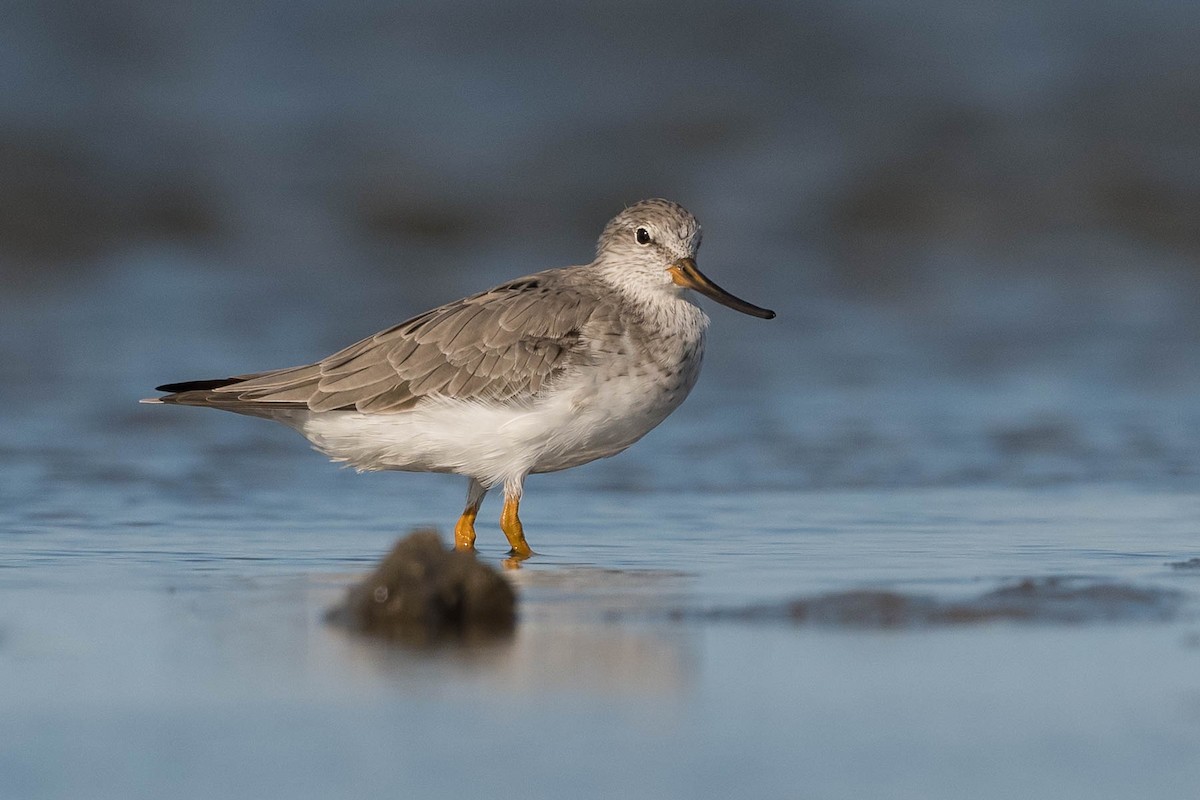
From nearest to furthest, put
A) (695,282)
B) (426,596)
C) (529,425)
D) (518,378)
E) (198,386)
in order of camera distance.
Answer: (426,596), (529,425), (518,378), (695,282), (198,386)

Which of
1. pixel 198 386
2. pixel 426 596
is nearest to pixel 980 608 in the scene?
pixel 426 596

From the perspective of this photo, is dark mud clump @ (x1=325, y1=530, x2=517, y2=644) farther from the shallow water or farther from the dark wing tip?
the dark wing tip

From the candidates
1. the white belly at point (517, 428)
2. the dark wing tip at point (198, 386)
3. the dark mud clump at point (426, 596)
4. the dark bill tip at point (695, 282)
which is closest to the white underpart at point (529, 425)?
the white belly at point (517, 428)

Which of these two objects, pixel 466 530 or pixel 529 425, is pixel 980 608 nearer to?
pixel 529 425

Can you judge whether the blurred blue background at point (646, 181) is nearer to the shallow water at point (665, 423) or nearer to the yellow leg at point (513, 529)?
the shallow water at point (665, 423)

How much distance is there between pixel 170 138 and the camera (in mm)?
17719

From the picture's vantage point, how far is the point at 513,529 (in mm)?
7754

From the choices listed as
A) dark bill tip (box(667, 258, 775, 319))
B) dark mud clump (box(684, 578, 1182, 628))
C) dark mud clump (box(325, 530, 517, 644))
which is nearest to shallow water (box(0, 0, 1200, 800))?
dark mud clump (box(684, 578, 1182, 628))

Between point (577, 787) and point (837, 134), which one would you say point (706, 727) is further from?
point (837, 134)

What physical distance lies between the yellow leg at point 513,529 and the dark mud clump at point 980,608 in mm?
1977

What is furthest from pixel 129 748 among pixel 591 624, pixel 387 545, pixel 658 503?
pixel 658 503

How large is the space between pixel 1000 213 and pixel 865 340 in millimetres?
4969

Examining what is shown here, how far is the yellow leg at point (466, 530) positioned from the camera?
26.2ft

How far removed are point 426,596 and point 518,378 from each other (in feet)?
8.56
